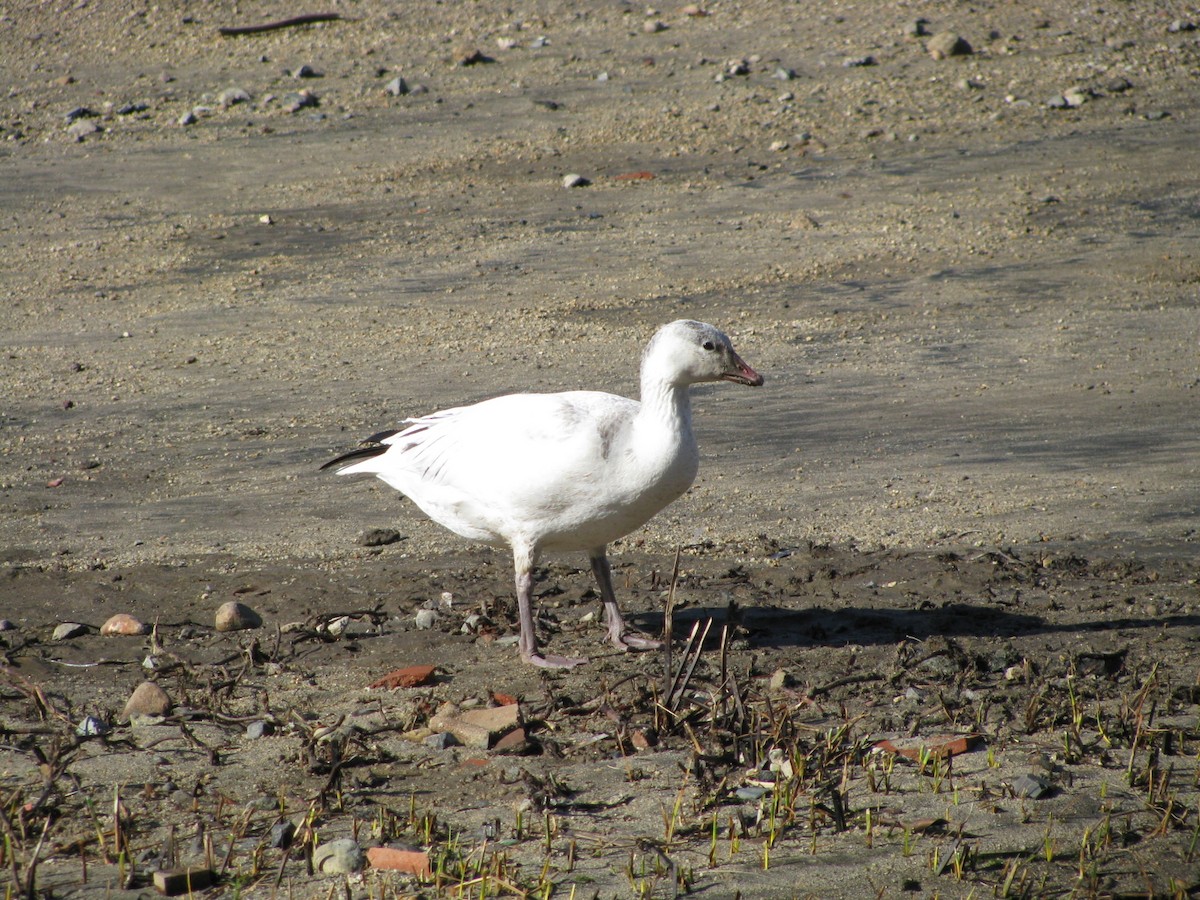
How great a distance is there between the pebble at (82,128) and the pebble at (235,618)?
10222 mm

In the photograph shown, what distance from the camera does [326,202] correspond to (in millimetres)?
12648

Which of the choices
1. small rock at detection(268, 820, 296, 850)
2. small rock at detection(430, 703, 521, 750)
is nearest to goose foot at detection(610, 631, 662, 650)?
small rock at detection(430, 703, 521, 750)

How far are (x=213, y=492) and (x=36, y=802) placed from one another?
3325 mm

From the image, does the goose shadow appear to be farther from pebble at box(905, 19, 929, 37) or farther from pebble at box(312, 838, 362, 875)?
pebble at box(905, 19, 929, 37)

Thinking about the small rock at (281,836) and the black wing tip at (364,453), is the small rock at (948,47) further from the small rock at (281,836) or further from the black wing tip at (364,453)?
the small rock at (281,836)

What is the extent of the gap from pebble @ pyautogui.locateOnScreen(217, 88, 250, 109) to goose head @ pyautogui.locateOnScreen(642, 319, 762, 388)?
10.9 meters

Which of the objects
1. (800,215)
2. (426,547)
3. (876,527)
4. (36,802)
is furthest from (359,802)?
(800,215)

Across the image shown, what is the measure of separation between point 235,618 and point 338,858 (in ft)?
7.09

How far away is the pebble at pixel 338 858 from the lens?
12.6 feet

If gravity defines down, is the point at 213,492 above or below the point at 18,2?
below

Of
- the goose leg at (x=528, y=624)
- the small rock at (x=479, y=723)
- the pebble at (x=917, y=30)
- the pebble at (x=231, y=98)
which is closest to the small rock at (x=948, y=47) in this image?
the pebble at (x=917, y=30)

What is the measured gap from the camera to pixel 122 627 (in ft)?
19.0

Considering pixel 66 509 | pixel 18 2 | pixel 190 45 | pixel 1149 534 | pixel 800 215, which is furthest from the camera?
pixel 18 2

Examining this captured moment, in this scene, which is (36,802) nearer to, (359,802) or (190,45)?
(359,802)
